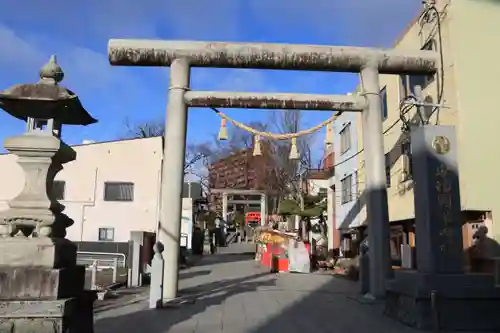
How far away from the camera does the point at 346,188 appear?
25078 millimetres

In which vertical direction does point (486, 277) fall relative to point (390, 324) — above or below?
above

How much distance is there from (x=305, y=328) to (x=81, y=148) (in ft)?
66.7

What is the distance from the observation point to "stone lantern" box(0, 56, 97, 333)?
551 centimetres

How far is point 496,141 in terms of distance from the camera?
1323 centimetres

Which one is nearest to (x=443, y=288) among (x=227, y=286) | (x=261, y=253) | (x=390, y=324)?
(x=390, y=324)

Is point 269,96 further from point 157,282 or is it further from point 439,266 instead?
point 439,266

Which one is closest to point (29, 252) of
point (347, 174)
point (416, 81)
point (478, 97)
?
point (478, 97)

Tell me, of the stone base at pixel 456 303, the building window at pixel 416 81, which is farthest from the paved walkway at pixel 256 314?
the building window at pixel 416 81

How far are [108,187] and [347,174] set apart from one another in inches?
513

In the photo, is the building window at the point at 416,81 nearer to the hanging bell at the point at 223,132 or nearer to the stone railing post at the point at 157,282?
the hanging bell at the point at 223,132

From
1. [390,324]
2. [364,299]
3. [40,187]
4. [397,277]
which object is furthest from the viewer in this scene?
[364,299]

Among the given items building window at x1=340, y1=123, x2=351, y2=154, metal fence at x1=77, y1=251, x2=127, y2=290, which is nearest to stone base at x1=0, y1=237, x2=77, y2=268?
metal fence at x1=77, y1=251, x2=127, y2=290

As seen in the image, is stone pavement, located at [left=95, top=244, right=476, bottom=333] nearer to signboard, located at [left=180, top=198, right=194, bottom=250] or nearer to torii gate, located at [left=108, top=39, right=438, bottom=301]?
torii gate, located at [left=108, top=39, right=438, bottom=301]

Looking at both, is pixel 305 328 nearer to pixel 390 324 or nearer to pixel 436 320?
pixel 390 324
